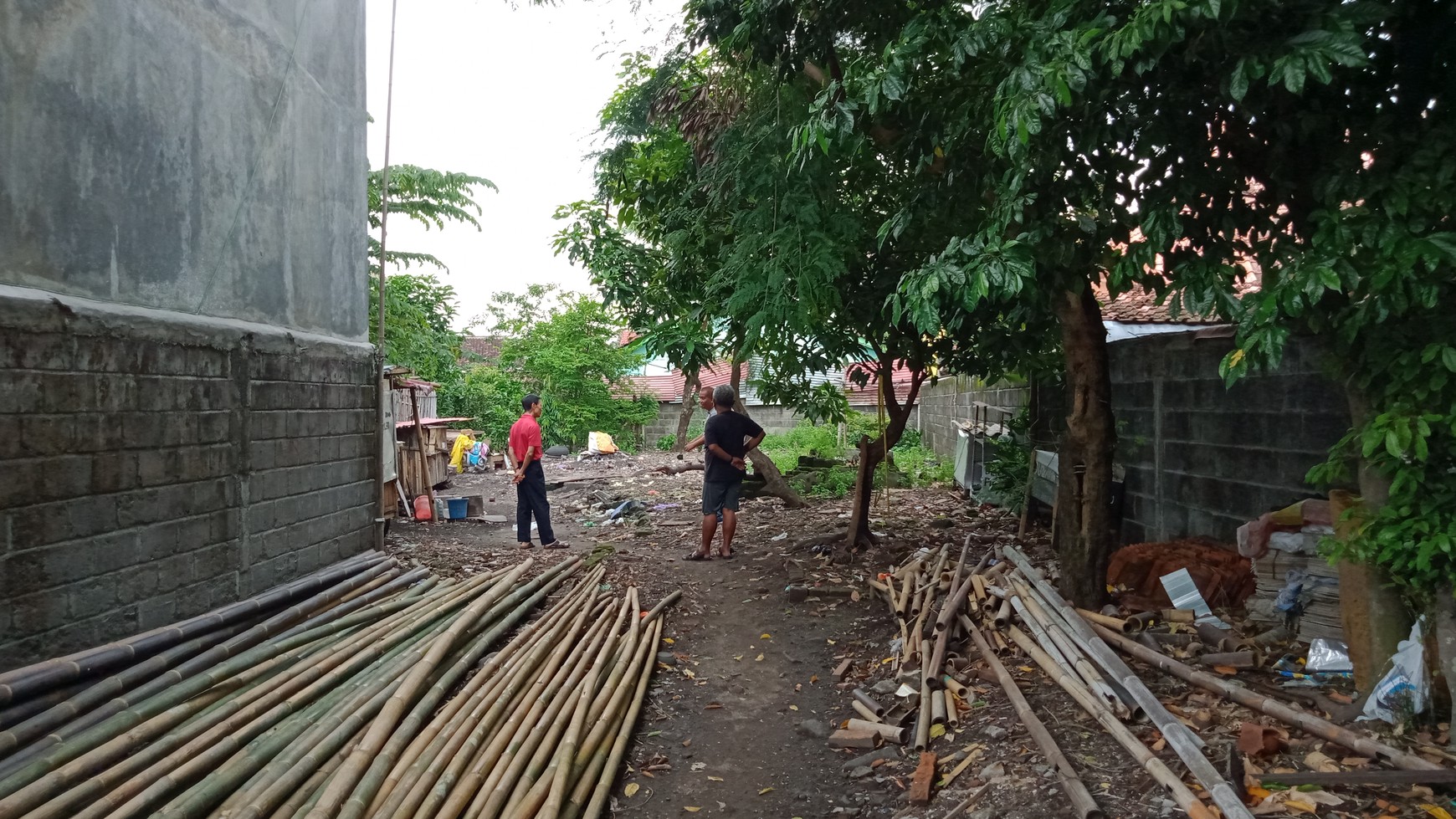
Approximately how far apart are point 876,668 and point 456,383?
63.4 ft

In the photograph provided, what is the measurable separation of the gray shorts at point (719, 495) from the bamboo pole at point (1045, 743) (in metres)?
3.82

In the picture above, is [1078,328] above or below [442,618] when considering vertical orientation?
above

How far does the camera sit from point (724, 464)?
828 centimetres

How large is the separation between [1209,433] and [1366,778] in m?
3.44

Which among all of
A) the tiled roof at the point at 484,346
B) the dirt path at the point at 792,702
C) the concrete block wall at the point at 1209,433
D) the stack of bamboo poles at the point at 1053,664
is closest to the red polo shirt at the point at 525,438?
the dirt path at the point at 792,702

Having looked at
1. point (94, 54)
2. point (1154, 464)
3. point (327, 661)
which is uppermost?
point (94, 54)

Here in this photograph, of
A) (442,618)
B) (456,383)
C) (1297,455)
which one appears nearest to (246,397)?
(442,618)

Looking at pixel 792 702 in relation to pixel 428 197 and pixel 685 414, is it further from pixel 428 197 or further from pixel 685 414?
pixel 685 414

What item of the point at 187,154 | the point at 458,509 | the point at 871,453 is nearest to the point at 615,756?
the point at 187,154

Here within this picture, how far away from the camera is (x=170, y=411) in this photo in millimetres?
4461

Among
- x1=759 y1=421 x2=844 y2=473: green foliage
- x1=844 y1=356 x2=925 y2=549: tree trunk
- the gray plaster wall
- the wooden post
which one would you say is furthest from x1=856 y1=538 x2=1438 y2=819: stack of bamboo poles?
x1=759 y1=421 x2=844 y2=473: green foliage

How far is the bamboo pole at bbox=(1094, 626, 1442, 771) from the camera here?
9.79 feet

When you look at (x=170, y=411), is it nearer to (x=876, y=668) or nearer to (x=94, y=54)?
(x=94, y=54)

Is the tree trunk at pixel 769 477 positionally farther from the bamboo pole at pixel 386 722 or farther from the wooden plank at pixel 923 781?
the wooden plank at pixel 923 781
